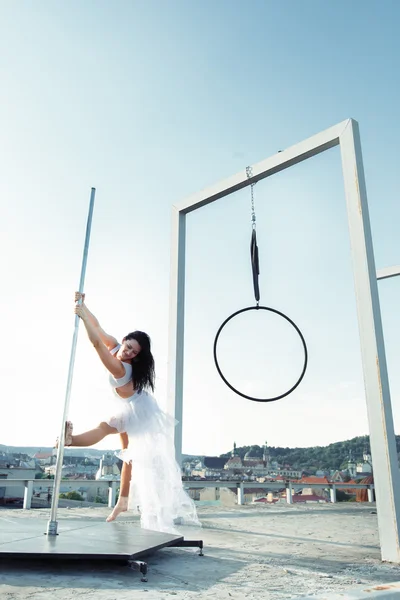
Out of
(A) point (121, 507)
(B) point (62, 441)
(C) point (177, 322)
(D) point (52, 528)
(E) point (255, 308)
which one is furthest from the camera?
(C) point (177, 322)

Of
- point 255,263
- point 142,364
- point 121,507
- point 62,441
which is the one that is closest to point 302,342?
point 255,263

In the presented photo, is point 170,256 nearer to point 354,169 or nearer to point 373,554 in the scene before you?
point 354,169

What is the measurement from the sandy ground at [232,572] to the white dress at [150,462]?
32 centimetres

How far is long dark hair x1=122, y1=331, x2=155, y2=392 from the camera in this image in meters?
3.54

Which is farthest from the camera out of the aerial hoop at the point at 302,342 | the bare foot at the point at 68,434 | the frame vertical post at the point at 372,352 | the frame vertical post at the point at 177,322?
the frame vertical post at the point at 177,322

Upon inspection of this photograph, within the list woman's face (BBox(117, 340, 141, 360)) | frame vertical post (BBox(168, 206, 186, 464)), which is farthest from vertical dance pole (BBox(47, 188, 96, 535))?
frame vertical post (BBox(168, 206, 186, 464))

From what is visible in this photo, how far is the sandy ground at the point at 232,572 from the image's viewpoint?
1.88m

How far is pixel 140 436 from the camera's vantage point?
3422mm

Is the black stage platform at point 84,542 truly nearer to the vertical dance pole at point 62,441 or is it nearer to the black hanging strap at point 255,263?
the vertical dance pole at point 62,441

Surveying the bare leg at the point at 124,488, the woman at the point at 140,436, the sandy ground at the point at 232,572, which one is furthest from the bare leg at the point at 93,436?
the sandy ground at the point at 232,572

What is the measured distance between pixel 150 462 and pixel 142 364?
0.74 metres

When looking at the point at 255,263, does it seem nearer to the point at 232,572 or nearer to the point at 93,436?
the point at 93,436

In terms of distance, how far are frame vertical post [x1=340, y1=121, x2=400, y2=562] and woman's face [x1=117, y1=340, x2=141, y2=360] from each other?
1.73 metres

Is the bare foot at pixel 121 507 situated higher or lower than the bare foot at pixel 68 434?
lower
